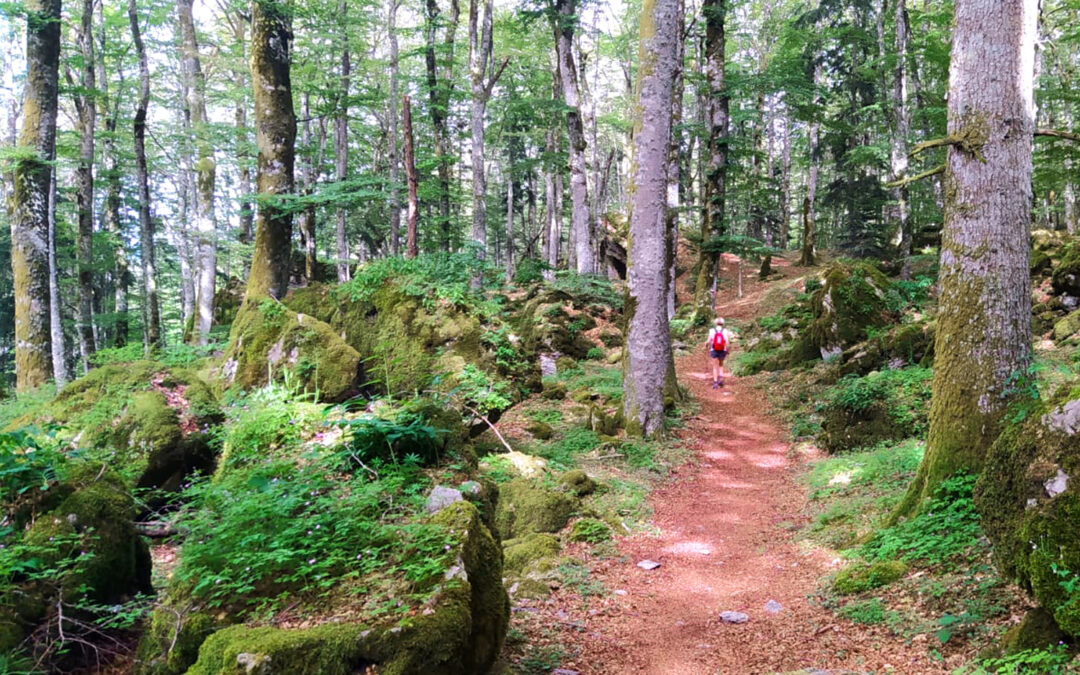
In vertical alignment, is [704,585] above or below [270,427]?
below

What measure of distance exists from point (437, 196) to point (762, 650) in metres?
19.4

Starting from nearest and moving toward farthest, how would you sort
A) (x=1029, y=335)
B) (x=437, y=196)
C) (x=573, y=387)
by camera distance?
(x=1029, y=335)
(x=573, y=387)
(x=437, y=196)

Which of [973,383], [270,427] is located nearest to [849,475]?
[973,383]

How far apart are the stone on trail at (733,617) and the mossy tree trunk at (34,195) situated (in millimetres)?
11462

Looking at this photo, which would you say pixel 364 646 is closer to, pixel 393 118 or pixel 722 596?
pixel 722 596

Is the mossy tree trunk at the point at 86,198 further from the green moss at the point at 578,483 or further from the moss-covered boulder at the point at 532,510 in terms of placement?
the green moss at the point at 578,483

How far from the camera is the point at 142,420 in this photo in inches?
287

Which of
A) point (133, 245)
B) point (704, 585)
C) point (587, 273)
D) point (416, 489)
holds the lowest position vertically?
point (704, 585)

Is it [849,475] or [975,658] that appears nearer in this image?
[975,658]

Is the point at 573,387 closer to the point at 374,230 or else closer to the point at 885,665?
the point at 885,665

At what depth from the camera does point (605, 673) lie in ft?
13.0

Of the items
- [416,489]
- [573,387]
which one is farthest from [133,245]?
[416,489]

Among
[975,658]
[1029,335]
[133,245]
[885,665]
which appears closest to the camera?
[975,658]

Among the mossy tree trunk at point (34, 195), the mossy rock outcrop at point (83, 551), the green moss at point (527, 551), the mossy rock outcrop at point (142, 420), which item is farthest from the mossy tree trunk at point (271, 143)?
the green moss at point (527, 551)
